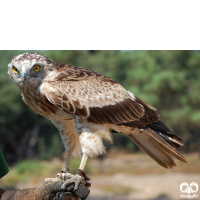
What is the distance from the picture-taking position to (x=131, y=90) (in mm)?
16000

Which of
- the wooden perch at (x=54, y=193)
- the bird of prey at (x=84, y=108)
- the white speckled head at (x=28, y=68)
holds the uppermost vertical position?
the white speckled head at (x=28, y=68)

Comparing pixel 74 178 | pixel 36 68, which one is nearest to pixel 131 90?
pixel 36 68

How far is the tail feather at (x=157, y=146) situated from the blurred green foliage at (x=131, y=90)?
42.7 feet

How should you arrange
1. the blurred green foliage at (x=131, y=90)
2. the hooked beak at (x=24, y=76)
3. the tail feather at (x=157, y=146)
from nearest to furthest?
1. the hooked beak at (x=24, y=76)
2. the tail feather at (x=157, y=146)
3. the blurred green foliage at (x=131, y=90)

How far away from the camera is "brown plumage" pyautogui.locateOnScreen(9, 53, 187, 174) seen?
2.44 metres

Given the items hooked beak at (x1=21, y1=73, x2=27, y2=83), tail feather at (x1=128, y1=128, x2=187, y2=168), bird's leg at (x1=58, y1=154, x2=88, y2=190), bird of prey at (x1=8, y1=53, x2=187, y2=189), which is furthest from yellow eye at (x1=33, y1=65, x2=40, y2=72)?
tail feather at (x1=128, y1=128, x2=187, y2=168)

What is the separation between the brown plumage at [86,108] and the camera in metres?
2.44

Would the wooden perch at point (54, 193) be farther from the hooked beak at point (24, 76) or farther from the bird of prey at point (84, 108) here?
the hooked beak at point (24, 76)

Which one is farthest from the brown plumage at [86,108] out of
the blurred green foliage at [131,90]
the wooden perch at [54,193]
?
the blurred green foliage at [131,90]

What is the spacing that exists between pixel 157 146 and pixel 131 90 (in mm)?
13228

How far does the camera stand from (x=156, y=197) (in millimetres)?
16141

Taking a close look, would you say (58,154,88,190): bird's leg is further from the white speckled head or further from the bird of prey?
the white speckled head

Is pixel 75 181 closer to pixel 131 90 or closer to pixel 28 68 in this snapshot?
pixel 28 68

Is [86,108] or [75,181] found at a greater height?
[86,108]
